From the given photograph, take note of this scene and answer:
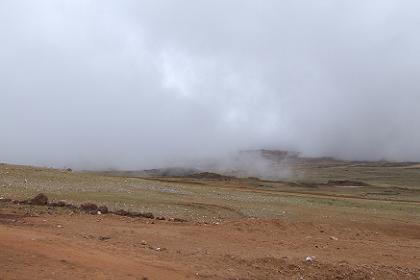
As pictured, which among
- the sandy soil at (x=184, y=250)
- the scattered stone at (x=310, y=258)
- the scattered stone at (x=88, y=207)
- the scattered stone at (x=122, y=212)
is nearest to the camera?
the sandy soil at (x=184, y=250)

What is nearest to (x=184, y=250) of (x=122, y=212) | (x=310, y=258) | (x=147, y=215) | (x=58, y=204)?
(x=310, y=258)

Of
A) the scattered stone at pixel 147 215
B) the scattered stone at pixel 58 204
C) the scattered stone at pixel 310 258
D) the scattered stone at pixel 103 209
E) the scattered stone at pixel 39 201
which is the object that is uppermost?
the scattered stone at pixel 39 201

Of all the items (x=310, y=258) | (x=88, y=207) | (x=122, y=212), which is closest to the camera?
(x=310, y=258)

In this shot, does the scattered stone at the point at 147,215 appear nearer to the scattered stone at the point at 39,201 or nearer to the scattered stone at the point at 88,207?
the scattered stone at the point at 88,207

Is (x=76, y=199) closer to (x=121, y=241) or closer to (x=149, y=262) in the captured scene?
(x=121, y=241)

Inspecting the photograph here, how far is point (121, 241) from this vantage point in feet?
54.6

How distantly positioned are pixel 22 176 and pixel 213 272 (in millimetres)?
23580

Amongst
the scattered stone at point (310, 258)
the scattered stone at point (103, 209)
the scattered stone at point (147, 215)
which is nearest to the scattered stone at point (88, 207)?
the scattered stone at point (103, 209)

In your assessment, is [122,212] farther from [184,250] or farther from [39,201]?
[184,250]

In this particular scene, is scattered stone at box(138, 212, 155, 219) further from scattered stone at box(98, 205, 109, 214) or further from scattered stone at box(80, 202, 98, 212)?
scattered stone at box(80, 202, 98, 212)

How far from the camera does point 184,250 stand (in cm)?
1631

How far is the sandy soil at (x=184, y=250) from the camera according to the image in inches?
508

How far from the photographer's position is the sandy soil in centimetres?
1289

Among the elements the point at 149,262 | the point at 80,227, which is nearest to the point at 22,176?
the point at 80,227
